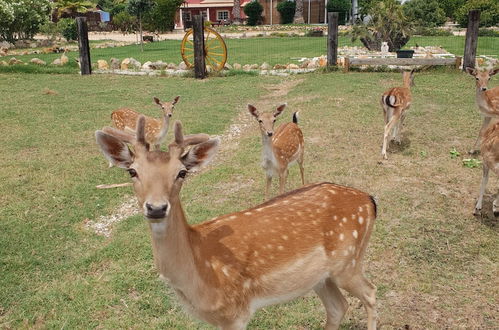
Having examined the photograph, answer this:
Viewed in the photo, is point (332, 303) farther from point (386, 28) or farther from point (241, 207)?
point (386, 28)

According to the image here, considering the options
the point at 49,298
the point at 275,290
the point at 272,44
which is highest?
the point at 272,44

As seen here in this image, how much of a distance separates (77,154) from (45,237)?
11.8 feet

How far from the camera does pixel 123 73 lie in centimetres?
2039

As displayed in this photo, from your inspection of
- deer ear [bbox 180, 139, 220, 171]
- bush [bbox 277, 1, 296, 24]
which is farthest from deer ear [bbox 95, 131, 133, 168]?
bush [bbox 277, 1, 296, 24]

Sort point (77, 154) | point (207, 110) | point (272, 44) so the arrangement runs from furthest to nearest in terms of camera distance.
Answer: point (272, 44)
point (207, 110)
point (77, 154)

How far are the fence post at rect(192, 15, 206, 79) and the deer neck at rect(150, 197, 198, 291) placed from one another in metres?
16.4

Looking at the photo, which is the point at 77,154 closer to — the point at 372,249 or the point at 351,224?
the point at 372,249

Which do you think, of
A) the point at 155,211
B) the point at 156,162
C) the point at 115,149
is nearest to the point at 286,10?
the point at 115,149

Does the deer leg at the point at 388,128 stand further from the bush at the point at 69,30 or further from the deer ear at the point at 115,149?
the bush at the point at 69,30

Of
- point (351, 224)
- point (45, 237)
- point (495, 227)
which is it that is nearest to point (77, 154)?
point (45, 237)

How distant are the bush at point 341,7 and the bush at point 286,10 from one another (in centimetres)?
562

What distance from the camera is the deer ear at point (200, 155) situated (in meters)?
3.29

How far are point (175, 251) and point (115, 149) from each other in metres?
0.85

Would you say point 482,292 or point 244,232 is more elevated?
point 244,232
